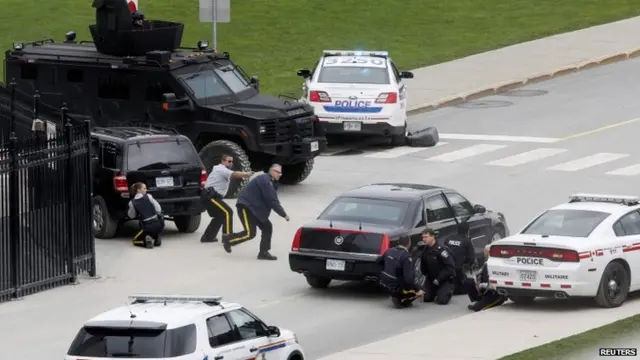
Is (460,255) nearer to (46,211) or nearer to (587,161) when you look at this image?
(46,211)

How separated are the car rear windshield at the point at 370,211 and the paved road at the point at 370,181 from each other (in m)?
1.05

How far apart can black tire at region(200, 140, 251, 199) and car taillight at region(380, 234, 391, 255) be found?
7297 millimetres

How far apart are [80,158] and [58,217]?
983mm

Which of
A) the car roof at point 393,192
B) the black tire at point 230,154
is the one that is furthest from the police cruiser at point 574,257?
the black tire at point 230,154

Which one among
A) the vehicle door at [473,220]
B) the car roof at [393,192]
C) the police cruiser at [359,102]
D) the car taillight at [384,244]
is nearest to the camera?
the car taillight at [384,244]

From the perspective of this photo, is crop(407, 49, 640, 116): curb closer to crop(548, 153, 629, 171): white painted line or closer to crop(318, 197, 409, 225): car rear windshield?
crop(548, 153, 629, 171): white painted line

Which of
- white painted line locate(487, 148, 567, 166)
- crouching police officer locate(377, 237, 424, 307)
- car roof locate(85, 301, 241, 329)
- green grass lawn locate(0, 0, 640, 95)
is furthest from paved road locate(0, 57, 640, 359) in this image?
green grass lawn locate(0, 0, 640, 95)

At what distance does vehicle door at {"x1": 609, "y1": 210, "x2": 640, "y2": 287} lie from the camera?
65.0 feet

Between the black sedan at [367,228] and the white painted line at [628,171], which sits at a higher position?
the black sedan at [367,228]

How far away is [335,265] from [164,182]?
16.8 feet

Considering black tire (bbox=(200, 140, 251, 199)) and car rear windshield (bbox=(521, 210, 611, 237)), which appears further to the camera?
black tire (bbox=(200, 140, 251, 199))

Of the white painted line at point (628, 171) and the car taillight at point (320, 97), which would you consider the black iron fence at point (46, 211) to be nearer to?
the car taillight at point (320, 97)

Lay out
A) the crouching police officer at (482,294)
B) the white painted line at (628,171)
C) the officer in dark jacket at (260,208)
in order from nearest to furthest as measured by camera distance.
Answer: the crouching police officer at (482,294) → the officer in dark jacket at (260,208) → the white painted line at (628,171)

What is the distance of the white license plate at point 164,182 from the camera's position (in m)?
24.7
